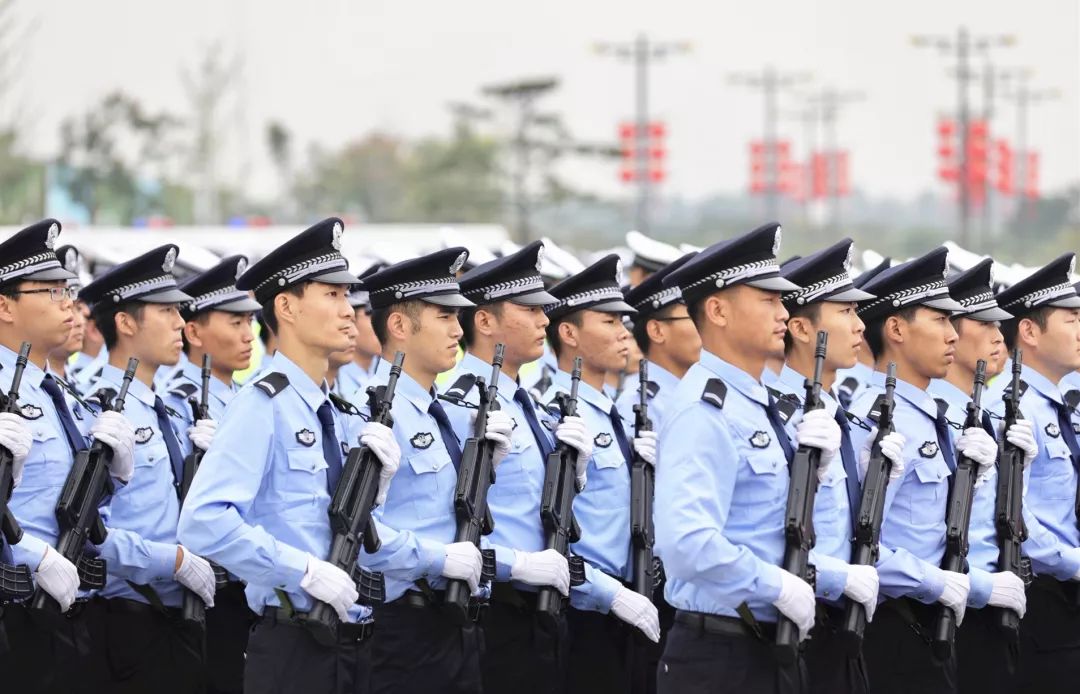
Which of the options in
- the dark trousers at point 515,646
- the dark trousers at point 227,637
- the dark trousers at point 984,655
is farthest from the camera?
the dark trousers at point 227,637

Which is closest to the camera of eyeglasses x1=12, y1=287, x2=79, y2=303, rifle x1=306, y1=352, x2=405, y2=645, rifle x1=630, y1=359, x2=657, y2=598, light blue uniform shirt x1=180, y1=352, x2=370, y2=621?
light blue uniform shirt x1=180, y1=352, x2=370, y2=621

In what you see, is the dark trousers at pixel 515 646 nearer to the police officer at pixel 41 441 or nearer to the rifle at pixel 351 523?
the rifle at pixel 351 523

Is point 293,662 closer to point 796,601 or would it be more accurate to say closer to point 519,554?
point 519,554

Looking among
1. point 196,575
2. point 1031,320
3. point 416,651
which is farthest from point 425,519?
point 1031,320

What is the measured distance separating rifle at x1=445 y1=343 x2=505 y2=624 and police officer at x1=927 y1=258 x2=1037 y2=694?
1740 millimetres

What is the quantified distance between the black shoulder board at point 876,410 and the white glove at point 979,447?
0.32 m

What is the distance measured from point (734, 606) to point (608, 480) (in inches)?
70.9

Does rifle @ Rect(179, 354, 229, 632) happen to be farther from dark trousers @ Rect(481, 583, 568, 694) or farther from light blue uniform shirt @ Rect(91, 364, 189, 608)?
dark trousers @ Rect(481, 583, 568, 694)

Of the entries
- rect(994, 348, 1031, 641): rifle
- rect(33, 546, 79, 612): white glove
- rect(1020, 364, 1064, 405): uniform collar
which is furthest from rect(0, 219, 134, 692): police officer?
rect(1020, 364, 1064, 405): uniform collar

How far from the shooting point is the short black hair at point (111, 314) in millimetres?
7133

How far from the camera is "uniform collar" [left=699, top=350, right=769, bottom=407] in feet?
17.7

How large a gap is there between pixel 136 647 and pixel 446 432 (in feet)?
4.97

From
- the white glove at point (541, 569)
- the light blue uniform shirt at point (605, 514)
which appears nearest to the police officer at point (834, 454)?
the light blue uniform shirt at point (605, 514)

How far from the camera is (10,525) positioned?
18.8 ft
